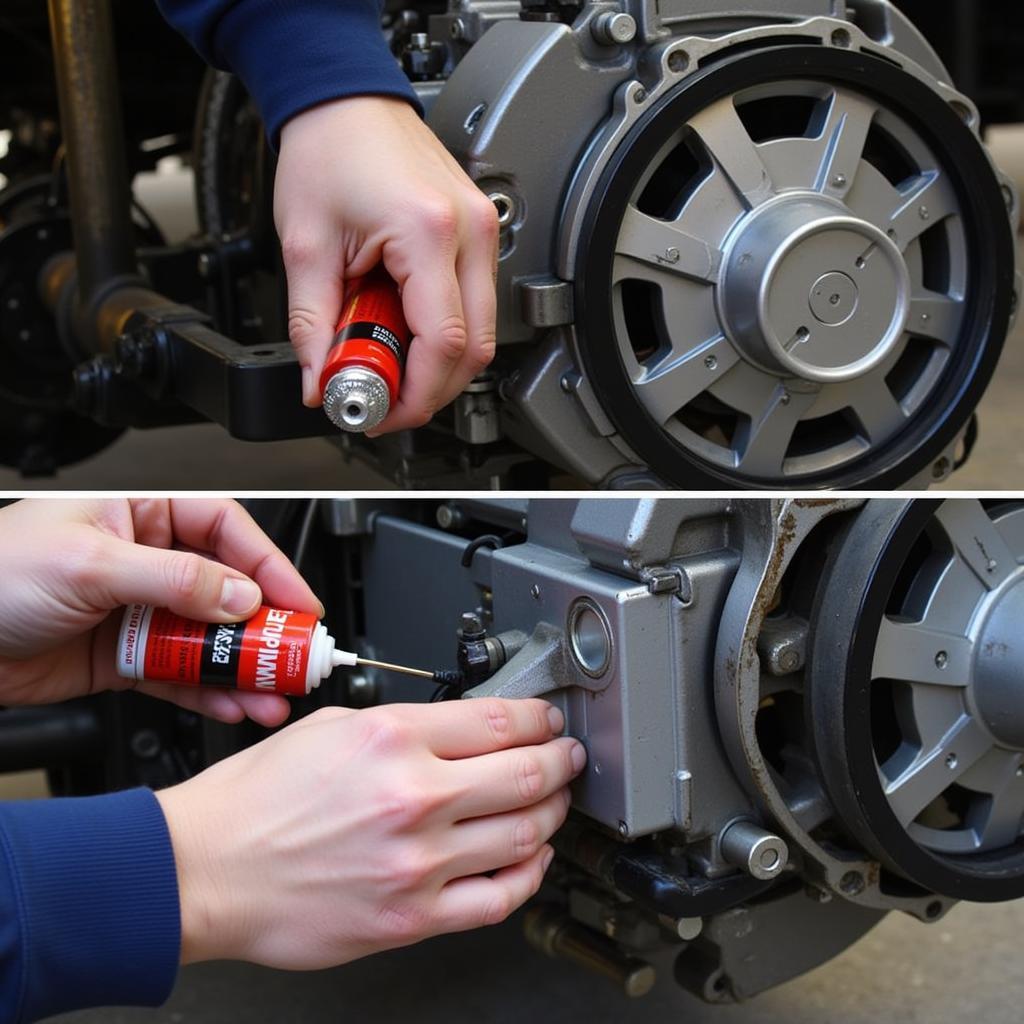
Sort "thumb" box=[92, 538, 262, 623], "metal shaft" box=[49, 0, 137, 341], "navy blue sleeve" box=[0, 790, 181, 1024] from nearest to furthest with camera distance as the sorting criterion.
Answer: "navy blue sleeve" box=[0, 790, 181, 1024] → "thumb" box=[92, 538, 262, 623] → "metal shaft" box=[49, 0, 137, 341]

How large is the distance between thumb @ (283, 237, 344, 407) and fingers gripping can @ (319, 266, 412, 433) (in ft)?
0.04

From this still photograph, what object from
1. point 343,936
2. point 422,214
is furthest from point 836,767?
point 422,214

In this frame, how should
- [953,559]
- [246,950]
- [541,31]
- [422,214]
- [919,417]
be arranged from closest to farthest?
1. [246,950]
2. [422,214]
3. [953,559]
4. [541,31]
5. [919,417]

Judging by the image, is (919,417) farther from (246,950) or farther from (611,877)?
(246,950)

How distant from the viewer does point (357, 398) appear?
1.01 meters

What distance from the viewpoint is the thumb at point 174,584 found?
974mm

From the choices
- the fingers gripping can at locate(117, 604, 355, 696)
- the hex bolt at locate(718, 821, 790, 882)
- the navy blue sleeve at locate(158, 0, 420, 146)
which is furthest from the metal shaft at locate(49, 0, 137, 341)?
the hex bolt at locate(718, 821, 790, 882)

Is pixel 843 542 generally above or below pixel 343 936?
above

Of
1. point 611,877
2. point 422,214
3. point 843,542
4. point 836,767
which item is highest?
point 422,214

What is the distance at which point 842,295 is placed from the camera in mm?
1434

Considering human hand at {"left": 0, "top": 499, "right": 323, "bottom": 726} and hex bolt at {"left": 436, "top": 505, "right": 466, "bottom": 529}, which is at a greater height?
human hand at {"left": 0, "top": 499, "right": 323, "bottom": 726}

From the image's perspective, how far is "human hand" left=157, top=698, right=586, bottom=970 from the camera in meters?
0.87

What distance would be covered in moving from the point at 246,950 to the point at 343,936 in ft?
0.19

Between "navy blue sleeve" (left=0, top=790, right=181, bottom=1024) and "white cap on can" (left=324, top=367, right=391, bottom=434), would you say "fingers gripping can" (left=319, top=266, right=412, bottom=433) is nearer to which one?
"white cap on can" (left=324, top=367, right=391, bottom=434)
